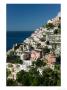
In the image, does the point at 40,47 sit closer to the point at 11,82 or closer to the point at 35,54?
the point at 35,54

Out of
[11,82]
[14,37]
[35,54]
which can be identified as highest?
[14,37]

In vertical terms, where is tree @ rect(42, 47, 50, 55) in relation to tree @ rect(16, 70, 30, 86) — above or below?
above

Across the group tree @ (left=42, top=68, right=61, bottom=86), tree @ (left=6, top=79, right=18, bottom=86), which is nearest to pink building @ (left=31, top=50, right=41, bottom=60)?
tree @ (left=42, top=68, right=61, bottom=86)

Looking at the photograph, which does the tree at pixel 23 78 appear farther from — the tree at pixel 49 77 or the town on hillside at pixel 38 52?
the tree at pixel 49 77

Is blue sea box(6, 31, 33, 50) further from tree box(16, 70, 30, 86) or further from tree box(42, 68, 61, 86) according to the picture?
tree box(42, 68, 61, 86)

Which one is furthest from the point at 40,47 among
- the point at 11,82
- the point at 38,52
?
the point at 11,82

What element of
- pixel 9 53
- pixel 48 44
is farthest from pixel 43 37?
pixel 9 53

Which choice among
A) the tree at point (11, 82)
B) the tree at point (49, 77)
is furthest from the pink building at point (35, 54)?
the tree at point (11, 82)
